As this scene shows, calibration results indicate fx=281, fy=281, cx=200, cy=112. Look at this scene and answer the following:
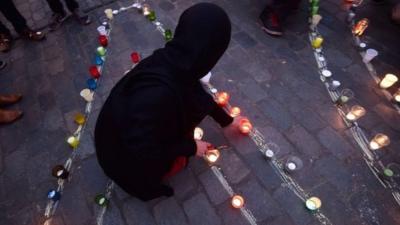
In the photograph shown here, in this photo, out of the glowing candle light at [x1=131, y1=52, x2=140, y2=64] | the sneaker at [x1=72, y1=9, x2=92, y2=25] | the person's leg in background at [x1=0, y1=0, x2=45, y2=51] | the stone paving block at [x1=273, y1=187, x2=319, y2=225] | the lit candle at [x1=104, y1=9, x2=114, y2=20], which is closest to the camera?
the stone paving block at [x1=273, y1=187, x2=319, y2=225]

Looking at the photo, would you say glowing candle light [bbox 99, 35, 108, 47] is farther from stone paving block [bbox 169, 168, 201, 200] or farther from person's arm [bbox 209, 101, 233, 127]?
stone paving block [bbox 169, 168, 201, 200]

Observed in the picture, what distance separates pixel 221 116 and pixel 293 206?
4.17 feet

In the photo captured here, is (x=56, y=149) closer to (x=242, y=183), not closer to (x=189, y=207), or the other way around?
(x=189, y=207)

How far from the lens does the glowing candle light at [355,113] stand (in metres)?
3.53

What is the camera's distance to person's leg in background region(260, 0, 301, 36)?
4.55 metres

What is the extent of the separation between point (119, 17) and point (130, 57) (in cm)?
119

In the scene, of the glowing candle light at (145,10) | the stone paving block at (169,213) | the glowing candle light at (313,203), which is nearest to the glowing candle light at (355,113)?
the glowing candle light at (313,203)

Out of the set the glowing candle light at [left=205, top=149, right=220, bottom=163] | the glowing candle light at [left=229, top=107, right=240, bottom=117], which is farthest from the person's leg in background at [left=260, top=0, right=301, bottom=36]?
the glowing candle light at [left=205, top=149, right=220, bottom=163]

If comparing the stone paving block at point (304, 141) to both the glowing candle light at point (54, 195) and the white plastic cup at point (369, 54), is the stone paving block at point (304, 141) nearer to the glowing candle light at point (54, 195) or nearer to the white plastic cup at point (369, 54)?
the white plastic cup at point (369, 54)

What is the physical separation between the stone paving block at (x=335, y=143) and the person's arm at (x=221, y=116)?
1157mm

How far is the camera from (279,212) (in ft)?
9.91

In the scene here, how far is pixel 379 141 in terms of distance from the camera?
3.29m

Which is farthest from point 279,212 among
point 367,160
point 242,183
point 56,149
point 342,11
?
point 342,11

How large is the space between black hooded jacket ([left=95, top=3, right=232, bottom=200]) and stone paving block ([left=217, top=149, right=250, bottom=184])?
0.89 m
